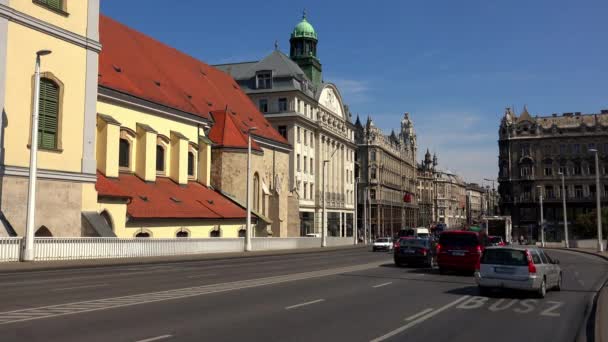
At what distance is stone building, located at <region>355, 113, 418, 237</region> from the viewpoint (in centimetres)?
11159

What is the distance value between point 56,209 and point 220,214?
654 inches

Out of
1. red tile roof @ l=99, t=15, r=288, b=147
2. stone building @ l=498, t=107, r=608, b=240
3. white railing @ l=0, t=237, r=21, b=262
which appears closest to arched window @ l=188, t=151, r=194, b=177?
red tile roof @ l=99, t=15, r=288, b=147

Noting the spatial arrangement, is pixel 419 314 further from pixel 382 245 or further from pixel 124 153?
pixel 382 245

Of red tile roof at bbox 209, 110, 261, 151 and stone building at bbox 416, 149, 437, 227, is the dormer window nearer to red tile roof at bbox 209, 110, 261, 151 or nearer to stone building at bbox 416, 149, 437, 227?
red tile roof at bbox 209, 110, 261, 151

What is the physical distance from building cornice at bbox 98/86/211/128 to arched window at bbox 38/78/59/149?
6.79 metres

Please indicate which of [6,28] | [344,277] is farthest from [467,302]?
[6,28]

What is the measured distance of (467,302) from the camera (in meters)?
14.3

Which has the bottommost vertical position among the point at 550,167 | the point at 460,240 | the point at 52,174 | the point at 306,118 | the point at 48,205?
the point at 460,240

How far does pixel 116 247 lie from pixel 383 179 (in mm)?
90213

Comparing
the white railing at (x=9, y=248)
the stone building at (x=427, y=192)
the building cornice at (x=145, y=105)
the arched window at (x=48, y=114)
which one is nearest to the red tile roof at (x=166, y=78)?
the building cornice at (x=145, y=105)

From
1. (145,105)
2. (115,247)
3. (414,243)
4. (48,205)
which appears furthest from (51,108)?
(414,243)

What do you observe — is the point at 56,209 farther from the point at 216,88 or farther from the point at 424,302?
the point at 216,88

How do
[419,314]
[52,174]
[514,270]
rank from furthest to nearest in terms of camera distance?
[52,174] → [514,270] → [419,314]

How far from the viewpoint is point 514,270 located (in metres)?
15.2
